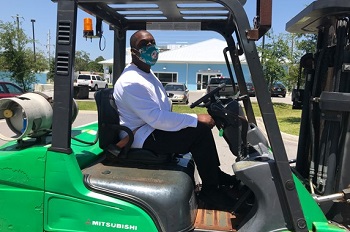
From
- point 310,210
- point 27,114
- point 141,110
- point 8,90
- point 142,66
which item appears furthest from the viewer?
point 8,90

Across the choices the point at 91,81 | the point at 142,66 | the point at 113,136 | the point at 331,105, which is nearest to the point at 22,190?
the point at 113,136

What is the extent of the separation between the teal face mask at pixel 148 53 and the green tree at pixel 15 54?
22989 mm

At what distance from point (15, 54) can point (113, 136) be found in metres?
23.4

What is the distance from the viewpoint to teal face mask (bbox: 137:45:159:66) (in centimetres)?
286

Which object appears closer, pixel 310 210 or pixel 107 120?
pixel 310 210

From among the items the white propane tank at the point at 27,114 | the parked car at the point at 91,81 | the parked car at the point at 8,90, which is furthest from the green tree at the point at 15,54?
the white propane tank at the point at 27,114

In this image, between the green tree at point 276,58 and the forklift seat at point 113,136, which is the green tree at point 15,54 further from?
the forklift seat at point 113,136

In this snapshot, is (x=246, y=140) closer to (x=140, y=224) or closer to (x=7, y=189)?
(x=140, y=224)

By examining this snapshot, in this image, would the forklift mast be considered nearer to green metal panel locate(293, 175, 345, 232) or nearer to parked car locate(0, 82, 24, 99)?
green metal panel locate(293, 175, 345, 232)

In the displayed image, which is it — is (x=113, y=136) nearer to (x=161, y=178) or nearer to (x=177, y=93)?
(x=161, y=178)

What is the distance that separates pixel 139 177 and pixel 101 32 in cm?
146

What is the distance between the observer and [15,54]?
77.3 feet

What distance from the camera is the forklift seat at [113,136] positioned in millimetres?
2771

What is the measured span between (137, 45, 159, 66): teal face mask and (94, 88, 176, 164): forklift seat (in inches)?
15.3
